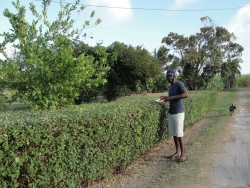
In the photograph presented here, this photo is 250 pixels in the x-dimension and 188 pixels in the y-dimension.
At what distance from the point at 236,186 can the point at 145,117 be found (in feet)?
7.30

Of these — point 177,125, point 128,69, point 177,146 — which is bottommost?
point 177,146

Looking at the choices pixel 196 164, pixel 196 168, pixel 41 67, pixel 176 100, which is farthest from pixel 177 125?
pixel 41 67

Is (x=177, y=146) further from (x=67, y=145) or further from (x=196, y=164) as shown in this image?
(x=67, y=145)

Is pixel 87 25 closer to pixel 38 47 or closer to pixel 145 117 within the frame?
pixel 38 47

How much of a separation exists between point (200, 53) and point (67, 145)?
3707 cm

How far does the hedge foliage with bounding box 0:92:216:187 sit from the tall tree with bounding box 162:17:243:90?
34.1 metres

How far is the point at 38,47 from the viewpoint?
6363mm

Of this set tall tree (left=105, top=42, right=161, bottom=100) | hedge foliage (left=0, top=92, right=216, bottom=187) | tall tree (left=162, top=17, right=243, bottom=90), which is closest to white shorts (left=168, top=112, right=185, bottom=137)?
hedge foliage (left=0, top=92, right=216, bottom=187)

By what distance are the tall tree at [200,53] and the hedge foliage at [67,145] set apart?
112 ft

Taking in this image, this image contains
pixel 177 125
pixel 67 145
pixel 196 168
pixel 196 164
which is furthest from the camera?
pixel 177 125

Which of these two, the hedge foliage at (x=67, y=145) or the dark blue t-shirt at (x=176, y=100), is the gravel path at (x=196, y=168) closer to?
the hedge foliage at (x=67, y=145)

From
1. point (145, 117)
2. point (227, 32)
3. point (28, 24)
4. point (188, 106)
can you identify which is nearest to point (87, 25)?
point (28, 24)

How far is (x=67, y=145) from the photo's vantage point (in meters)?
3.74

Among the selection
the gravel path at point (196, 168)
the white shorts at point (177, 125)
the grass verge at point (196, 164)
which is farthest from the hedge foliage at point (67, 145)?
the grass verge at point (196, 164)
